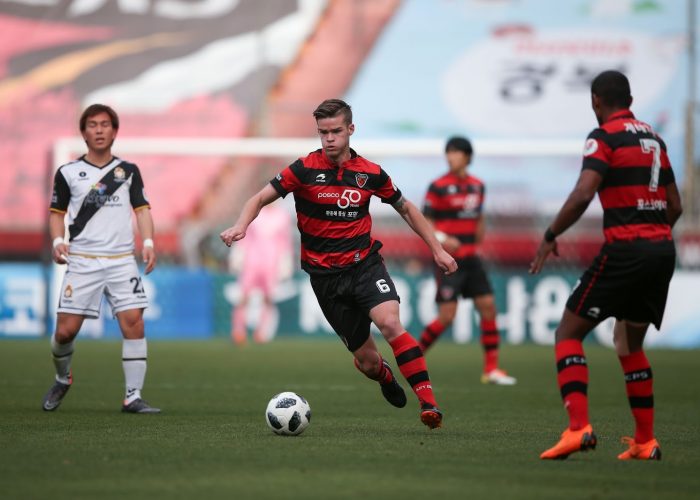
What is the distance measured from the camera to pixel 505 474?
243 inches

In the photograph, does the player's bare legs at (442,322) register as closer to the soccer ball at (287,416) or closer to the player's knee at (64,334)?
the player's knee at (64,334)

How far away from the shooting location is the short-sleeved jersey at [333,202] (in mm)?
8109

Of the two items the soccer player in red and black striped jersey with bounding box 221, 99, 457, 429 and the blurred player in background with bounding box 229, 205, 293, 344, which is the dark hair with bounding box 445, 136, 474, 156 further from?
the blurred player in background with bounding box 229, 205, 293, 344

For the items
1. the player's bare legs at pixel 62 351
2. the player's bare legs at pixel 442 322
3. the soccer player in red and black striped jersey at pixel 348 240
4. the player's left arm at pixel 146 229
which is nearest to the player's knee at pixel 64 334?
the player's bare legs at pixel 62 351

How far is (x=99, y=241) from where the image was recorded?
30.4 ft

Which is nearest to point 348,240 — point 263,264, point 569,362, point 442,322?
point 569,362

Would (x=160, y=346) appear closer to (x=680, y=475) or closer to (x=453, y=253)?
(x=453, y=253)

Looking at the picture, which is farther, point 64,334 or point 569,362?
point 64,334

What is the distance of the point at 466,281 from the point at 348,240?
5.18 m

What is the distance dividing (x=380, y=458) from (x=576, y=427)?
102cm

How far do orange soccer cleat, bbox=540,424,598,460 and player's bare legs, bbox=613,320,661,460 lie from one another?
1.38 feet

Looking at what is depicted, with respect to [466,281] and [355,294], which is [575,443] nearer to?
[355,294]

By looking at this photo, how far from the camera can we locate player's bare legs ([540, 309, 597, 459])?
6578 mm

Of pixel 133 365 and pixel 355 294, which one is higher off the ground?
pixel 355 294
